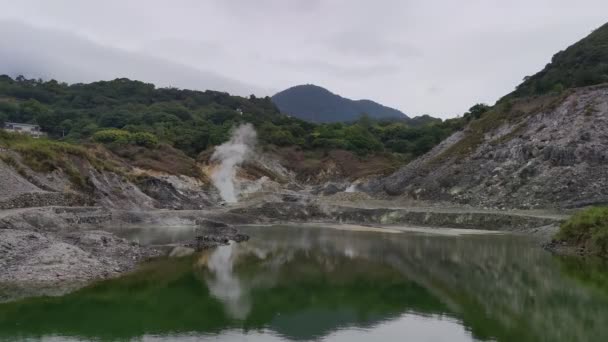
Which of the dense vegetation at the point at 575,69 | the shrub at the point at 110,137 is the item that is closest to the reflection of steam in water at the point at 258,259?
the shrub at the point at 110,137

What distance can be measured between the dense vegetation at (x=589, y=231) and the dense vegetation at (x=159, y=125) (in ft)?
244

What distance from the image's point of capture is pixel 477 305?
23828mm

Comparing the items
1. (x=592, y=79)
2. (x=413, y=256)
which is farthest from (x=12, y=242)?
(x=592, y=79)

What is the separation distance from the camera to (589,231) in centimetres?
3972

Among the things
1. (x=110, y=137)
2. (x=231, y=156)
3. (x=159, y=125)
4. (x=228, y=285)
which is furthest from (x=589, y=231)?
(x=159, y=125)

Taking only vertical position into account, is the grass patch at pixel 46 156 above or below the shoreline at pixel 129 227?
above

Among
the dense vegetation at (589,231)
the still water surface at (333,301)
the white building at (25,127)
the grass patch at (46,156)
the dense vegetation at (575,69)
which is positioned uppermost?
the dense vegetation at (575,69)

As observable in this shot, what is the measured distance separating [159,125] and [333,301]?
107 m

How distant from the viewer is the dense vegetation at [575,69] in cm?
8962

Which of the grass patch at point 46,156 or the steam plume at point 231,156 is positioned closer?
the grass patch at point 46,156

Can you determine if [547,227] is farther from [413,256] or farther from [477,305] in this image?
[477,305]

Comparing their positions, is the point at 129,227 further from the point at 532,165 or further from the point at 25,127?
the point at 25,127

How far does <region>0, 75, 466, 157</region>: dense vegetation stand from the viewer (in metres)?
115

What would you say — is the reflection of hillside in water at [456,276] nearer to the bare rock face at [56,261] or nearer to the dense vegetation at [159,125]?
the bare rock face at [56,261]
